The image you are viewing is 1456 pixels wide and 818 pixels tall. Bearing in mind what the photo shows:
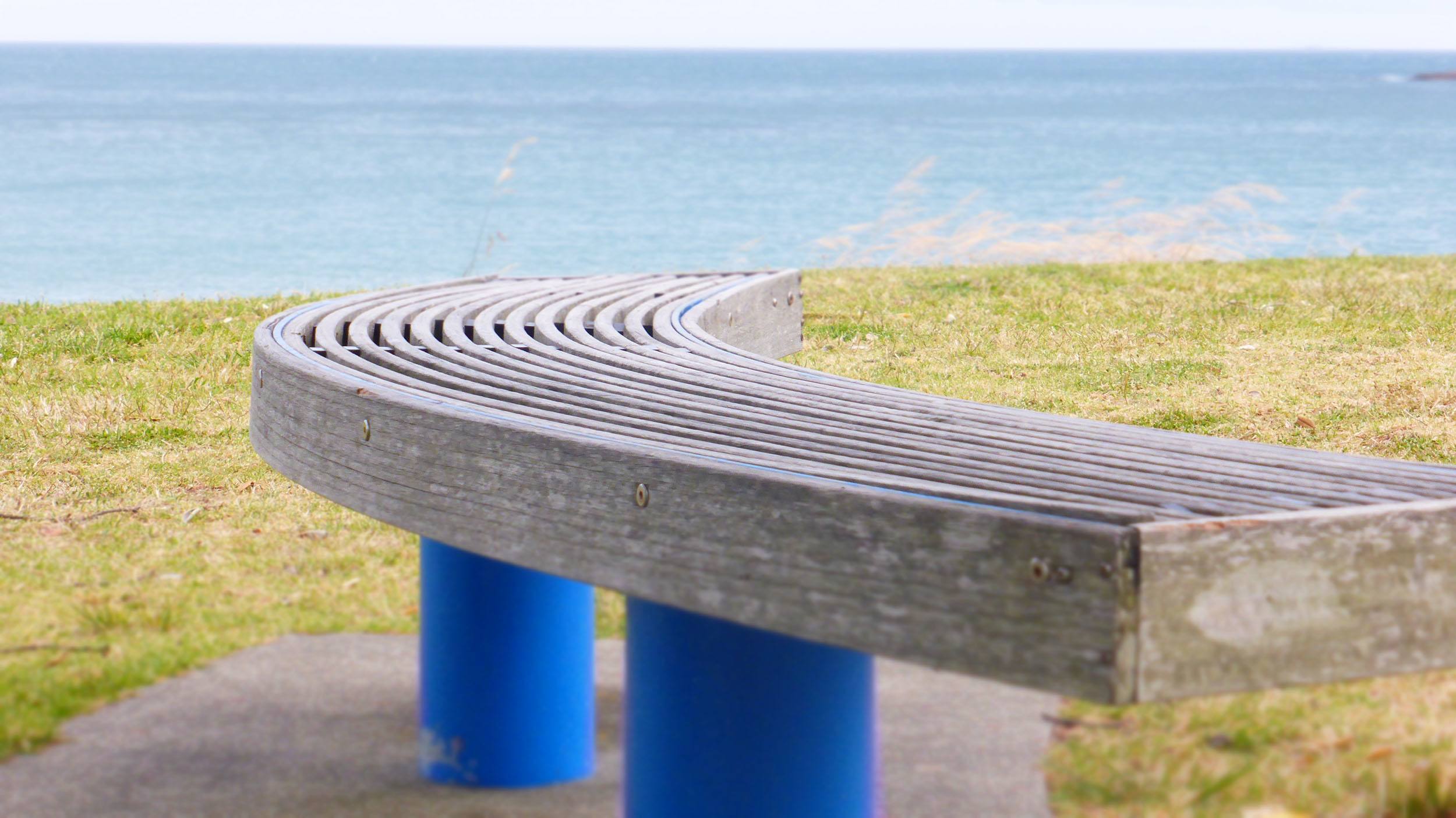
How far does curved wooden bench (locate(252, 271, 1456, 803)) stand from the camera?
1.72 m

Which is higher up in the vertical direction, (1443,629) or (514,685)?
(1443,629)

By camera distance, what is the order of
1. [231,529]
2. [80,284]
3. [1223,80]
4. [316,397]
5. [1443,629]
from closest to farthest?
[1443,629], [316,397], [231,529], [80,284], [1223,80]

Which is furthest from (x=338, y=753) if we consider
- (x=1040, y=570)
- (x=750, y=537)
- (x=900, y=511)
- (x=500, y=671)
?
(x=1040, y=570)

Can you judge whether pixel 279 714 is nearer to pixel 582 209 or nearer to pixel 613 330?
pixel 613 330

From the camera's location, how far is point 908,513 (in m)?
1.87

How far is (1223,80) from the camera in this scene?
13438 centimetres

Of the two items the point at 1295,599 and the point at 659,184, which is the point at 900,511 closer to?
the point at 1295,599

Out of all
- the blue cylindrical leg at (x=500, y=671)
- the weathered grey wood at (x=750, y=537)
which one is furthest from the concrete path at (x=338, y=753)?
the weathered grey wood at (x=750, y=537)

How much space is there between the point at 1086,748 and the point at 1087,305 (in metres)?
4.97

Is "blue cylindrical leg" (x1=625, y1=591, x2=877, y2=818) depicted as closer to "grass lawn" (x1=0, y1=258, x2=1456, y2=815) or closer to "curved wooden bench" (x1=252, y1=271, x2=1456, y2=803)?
"curved wooden bench" (x1=252, y1=271, x2=1456, y2=803)

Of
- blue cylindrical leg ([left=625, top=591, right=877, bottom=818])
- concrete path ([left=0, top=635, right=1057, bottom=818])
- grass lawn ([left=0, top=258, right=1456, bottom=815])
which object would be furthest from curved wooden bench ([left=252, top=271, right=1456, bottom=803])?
grass lawn ([left=0, top=258, right=1456, bottom=815])

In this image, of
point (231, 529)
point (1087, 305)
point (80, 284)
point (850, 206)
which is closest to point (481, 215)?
point (850, 206)

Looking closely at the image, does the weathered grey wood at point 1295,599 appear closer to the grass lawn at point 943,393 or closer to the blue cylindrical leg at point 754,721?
the blue cylindrical leg at point 754,721

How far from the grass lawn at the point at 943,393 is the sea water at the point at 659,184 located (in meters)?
2.26
